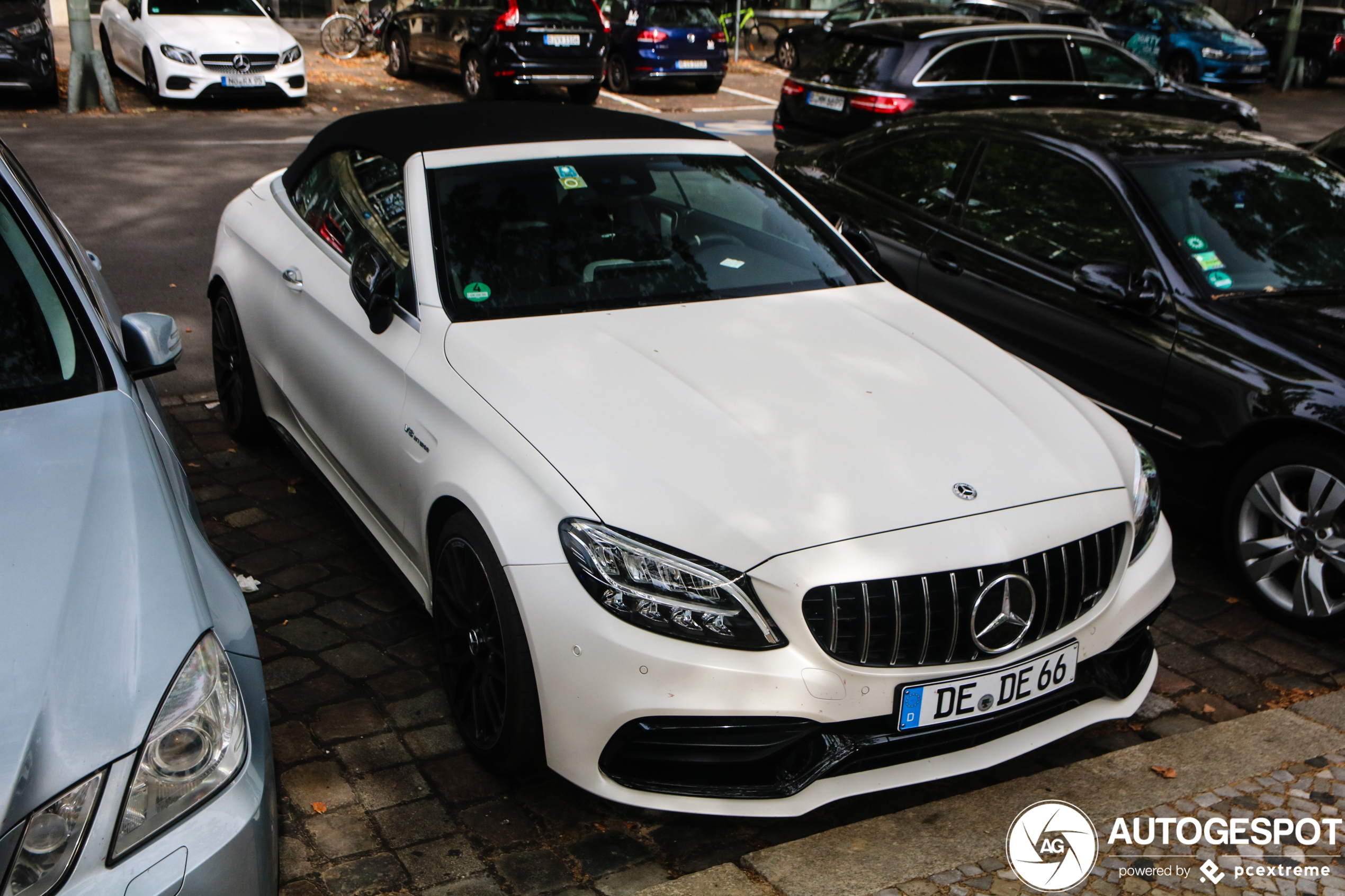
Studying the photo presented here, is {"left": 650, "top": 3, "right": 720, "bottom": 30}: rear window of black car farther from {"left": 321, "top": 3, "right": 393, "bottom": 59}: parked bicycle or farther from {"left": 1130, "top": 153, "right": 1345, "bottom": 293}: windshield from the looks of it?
{"left": 1130, "top": 153, "right": 1345, "bottom": 293}: windshield

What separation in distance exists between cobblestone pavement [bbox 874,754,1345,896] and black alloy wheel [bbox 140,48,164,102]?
14.4 m

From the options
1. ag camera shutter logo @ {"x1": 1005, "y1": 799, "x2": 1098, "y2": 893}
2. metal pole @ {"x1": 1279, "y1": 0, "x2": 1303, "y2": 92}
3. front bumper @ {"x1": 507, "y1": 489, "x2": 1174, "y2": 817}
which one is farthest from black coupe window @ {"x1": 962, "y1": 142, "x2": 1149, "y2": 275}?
metal pole @ {"x1": 1279, "y1": 0, "x2": 1303, "y2": 92}

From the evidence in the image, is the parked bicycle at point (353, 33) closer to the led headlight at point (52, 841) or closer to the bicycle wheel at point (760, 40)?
the bicycle wheel at point (760, 40)

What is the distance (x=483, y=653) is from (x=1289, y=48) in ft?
89.6

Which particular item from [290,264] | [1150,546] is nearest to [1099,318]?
[1150,546]

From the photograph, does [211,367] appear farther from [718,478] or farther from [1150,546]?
[1150,546]

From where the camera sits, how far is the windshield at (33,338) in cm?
301

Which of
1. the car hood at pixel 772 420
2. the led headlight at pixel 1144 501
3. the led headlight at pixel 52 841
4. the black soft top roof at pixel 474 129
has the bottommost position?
the led headlight at pixel 1144 501

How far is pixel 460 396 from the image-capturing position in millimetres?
3527

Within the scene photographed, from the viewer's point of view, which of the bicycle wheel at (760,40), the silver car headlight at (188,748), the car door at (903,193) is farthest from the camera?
the bicycle wheel at (760,40)

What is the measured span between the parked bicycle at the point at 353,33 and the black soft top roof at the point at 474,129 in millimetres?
17216

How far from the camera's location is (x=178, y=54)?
47.5 feet

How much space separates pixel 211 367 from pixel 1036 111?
15.0ft

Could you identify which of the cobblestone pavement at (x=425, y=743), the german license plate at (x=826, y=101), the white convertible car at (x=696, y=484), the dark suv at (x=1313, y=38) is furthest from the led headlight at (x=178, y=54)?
the dark suv at (x=1313, y=38)
